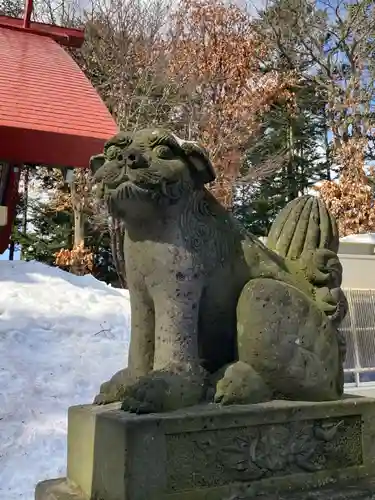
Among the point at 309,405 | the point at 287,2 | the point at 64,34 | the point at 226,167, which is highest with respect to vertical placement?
the point at 287,2

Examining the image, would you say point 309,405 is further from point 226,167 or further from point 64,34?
point 226,167

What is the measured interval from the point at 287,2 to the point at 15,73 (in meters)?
11.2

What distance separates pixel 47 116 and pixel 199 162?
718 centimetres

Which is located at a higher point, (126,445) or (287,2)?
(287,2)

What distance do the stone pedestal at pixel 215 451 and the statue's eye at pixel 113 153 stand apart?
0.90 meters

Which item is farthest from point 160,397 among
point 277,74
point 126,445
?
point 277,74

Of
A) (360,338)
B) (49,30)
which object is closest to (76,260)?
A: (49,30)

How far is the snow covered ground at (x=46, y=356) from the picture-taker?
4.34m

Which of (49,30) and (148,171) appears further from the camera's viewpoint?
(49,30)

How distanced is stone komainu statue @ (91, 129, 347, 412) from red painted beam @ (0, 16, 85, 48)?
1006cm

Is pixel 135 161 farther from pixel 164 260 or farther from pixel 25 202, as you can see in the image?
pixel 25 202

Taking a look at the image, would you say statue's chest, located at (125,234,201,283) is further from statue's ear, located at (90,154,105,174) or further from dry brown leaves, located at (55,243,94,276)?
dry brown leaves, located at (55,243,94,276)

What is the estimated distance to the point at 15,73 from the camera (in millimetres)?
9625

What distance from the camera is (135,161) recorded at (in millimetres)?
2098
